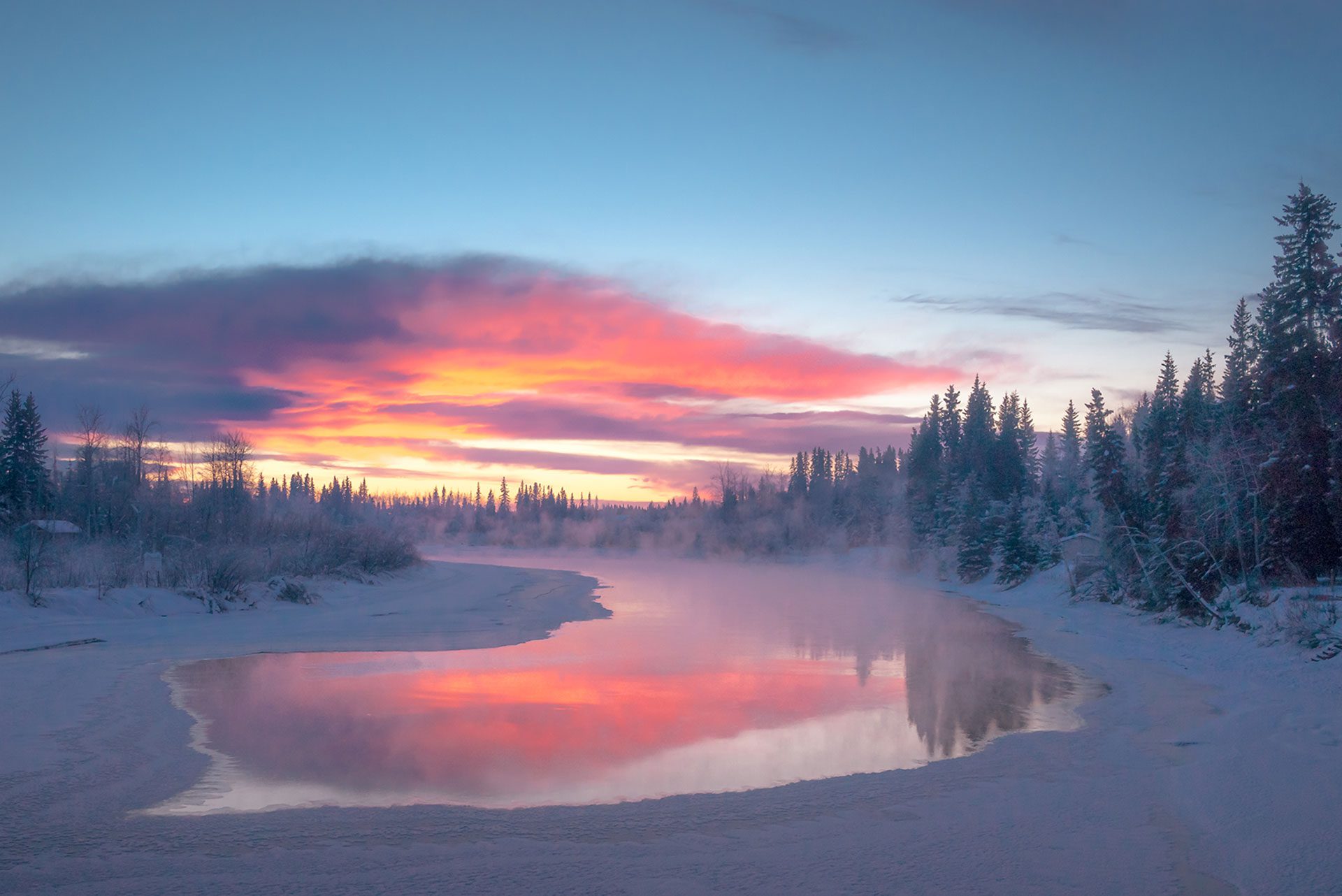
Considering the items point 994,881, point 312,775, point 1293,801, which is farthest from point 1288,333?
point 312,775

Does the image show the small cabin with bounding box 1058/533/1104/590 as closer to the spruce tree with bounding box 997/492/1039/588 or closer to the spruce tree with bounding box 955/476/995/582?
the spruce tree with bounding box 997/492/1039/588

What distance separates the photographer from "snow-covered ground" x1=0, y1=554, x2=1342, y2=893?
6812mm

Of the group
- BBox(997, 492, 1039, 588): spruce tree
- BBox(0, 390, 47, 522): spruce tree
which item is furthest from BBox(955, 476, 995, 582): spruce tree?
BBox(0, 390, 47, 522): spruce tree

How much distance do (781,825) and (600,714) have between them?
6.12m

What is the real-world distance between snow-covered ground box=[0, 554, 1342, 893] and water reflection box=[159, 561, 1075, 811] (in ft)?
2.29

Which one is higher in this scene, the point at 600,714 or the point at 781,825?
the point at 781,825

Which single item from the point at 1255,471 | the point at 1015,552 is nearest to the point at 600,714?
the point at 1255,471

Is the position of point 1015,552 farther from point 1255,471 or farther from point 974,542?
point 1255,471

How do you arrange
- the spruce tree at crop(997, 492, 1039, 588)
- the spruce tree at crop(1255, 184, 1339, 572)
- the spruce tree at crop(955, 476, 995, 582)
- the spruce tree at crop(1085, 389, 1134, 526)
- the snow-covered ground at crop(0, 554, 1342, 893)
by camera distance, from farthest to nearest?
the spruce tree at crop(955, 476, 995, 582), the spruce tree at crop(997, 492, 1039, 588), the spruce tree at crop(1085, 389, 1134, 526), the spruce tree at crop(1255, 184, 1339, 572), the snow-covered ground at crop(0, 554, 1342, 893)

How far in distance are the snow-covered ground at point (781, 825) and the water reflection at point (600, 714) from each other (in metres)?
0.70

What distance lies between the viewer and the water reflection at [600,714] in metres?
9.93

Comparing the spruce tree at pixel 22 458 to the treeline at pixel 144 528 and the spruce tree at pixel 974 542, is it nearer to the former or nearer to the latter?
the treeline at pixel 144 528

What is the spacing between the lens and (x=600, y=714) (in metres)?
14.0

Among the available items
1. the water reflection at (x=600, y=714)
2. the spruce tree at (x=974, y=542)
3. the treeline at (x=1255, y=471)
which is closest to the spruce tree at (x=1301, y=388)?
the treeline at (x=1255, y=471)
